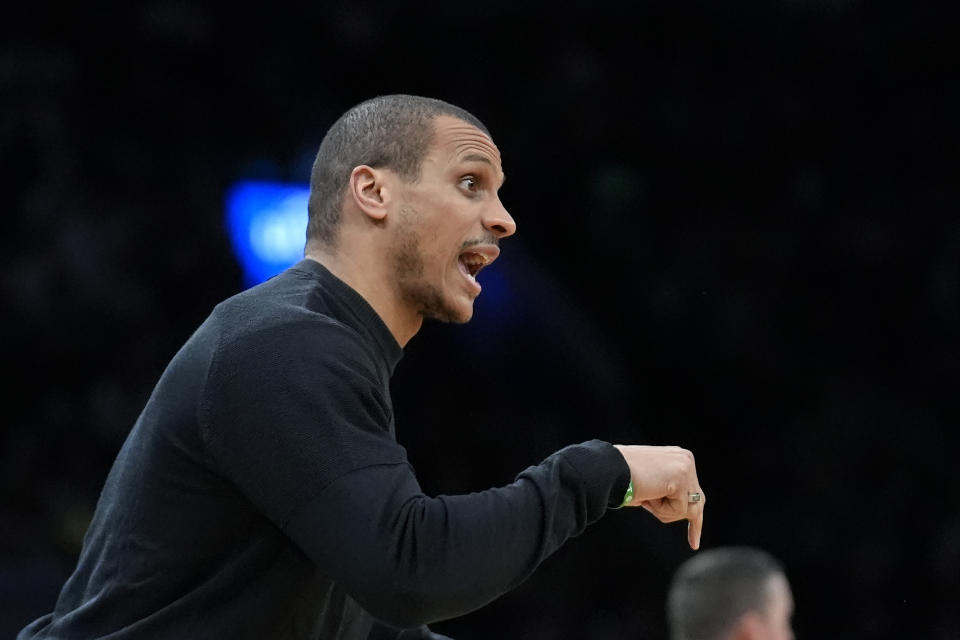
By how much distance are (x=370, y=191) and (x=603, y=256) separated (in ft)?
14.1

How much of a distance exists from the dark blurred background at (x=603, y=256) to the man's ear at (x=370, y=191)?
378 cm

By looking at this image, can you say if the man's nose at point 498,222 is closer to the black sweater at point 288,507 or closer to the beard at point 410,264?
the beard at point 410,264

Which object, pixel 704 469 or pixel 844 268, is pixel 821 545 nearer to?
pixel 704 469

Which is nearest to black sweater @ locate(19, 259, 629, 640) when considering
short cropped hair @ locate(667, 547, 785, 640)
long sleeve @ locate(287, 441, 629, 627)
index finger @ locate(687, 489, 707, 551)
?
long sleeve @ locate(287, 441, 629, 627)

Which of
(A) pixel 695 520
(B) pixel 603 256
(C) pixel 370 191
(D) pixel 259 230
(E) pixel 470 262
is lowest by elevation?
(B) pixel 603 256

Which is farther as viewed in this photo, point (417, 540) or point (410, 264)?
point (410, 264)

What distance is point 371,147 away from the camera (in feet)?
5.67

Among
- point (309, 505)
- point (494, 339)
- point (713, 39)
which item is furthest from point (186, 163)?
point (309, 505)

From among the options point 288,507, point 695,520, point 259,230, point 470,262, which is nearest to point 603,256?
point 259,230

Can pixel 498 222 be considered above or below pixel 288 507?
above

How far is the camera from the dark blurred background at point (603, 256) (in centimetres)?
531

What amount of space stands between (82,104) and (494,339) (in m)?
2.18

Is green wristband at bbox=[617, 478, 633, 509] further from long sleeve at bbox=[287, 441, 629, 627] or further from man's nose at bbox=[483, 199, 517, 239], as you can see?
man's nose at bbox=[483, 199, 517, 239]

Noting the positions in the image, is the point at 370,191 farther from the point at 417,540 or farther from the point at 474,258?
the point at 417,540
